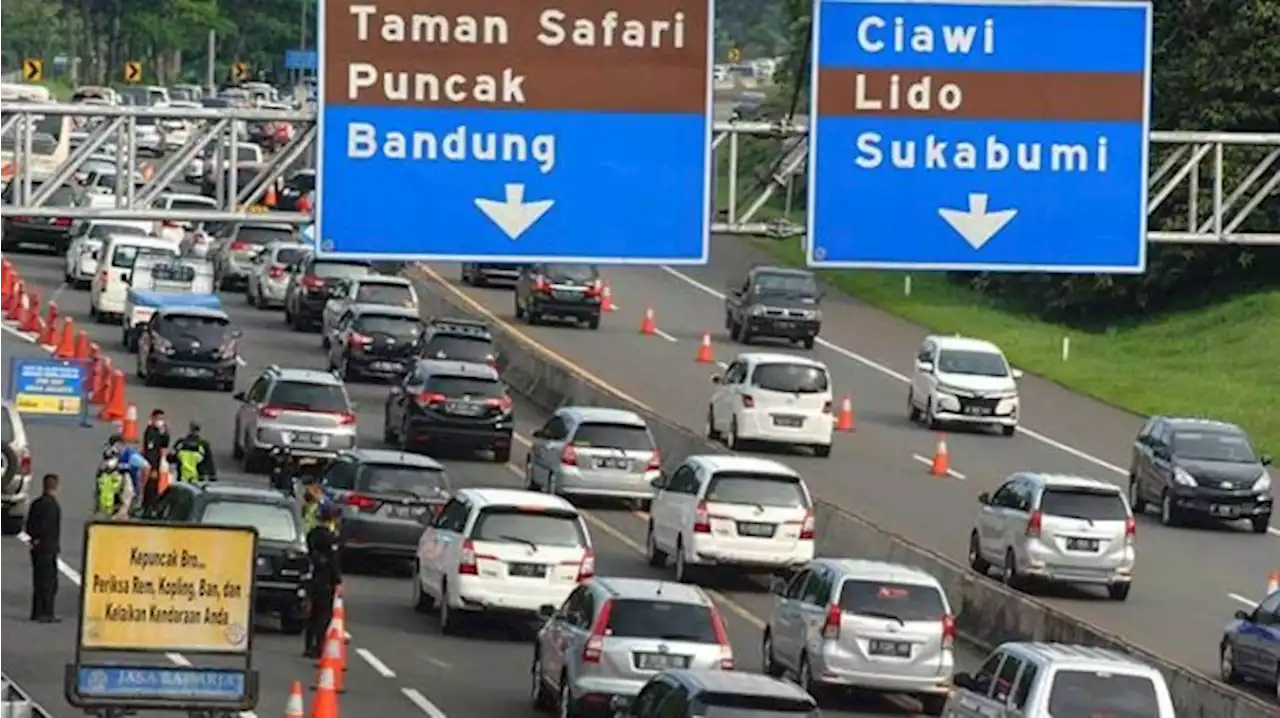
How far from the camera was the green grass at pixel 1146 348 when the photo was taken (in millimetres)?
66375

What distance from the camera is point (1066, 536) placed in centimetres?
4219

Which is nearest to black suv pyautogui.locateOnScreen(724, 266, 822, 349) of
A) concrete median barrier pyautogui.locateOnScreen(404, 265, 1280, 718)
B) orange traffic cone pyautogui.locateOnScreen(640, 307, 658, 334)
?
orange traffic cone pyautogui.locateOnScreen(640, 307, 658, 334)

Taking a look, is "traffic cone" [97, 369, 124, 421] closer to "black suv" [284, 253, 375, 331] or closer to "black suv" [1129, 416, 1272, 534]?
"black suv" [284, 253, 375, 331]

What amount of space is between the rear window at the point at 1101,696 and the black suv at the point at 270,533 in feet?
32.9

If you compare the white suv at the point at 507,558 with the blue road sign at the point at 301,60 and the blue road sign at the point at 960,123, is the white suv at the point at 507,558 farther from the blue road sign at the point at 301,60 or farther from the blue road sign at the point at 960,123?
the blue road sign at the point at 301,60

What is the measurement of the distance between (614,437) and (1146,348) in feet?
99.2

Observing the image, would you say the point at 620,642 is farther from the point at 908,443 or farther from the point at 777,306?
the point at 777,306

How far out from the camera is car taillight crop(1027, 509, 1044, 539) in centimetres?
4219

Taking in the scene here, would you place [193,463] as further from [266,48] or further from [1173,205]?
[266,48]

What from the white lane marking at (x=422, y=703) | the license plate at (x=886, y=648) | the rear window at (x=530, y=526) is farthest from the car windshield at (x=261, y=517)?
the license plate at (x=886, y=648)

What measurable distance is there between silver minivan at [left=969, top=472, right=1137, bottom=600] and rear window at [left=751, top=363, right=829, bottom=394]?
1102cm

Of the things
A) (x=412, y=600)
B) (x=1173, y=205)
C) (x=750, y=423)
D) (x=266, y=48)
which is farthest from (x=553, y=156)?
(x=266, y=48)

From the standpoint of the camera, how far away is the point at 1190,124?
77188 millimetres

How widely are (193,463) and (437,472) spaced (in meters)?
3.49
